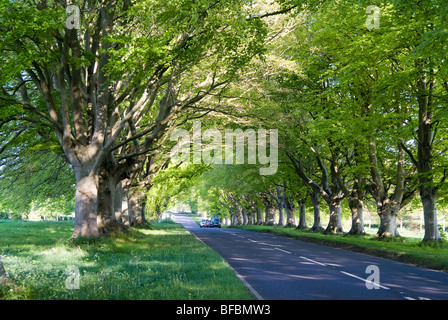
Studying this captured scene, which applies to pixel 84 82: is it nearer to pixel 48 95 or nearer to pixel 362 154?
pixel 48 95

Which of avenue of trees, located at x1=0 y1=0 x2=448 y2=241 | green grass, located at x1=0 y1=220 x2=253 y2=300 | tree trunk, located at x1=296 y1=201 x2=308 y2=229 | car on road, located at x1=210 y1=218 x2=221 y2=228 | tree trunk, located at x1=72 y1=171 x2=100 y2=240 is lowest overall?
car on road, located at x1=210 y1=218 x2=221 y2=228

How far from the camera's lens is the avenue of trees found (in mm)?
12109

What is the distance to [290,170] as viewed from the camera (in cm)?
3338

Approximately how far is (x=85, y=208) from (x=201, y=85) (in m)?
7.31

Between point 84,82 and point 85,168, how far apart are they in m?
4.58

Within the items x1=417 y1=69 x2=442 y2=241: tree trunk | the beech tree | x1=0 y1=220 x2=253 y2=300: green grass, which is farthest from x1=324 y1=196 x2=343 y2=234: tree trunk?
x1=0 y1=220 x2=253 y2=300: green grass

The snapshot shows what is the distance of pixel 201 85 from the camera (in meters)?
17.4

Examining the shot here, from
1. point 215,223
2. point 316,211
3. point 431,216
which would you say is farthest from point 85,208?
point 215,223

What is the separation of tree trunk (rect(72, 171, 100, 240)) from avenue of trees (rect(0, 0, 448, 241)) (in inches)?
2.2

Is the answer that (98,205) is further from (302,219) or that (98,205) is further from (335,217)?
(302,219)

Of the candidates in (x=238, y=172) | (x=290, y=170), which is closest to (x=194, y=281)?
(x=290, y=170)

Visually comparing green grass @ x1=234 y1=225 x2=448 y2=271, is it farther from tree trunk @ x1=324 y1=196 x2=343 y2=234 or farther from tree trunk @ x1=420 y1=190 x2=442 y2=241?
tree trunk @ x1=324 y1=196 x2=343 y2=234

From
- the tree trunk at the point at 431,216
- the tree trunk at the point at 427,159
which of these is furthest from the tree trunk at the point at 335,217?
the tree trunk at the point at 431,216
